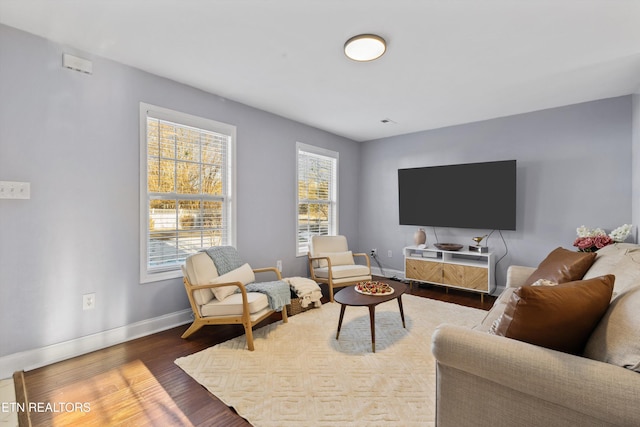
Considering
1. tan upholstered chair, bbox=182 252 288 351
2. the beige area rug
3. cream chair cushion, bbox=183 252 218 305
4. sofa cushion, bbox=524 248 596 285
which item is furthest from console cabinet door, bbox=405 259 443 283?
cream chair cushion, bbox=183 252 218 305

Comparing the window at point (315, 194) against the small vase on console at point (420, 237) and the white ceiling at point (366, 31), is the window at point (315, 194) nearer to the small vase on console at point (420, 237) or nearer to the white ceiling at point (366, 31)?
the white ceiling at point (366, 31)

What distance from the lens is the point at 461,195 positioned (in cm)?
442

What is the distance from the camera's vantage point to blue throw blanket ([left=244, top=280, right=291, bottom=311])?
9.32 feet

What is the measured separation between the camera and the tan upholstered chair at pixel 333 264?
12.8 ft

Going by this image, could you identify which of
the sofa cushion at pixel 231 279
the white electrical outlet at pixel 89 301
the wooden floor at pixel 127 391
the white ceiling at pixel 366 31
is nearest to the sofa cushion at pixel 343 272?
the sofa cushion at pixel 231 279

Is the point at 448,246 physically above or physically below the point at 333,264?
→ above

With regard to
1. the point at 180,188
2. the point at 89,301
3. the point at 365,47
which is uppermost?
the point at 365,47

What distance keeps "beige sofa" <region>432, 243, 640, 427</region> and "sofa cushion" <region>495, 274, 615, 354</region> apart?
0.05 m

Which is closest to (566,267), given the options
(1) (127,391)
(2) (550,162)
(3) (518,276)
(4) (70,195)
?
(3) (518,276)

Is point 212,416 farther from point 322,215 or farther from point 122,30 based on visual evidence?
point 322,215

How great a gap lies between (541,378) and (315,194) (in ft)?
13.2

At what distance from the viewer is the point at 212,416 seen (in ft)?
5.72

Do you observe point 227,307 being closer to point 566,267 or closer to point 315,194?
point 315,194

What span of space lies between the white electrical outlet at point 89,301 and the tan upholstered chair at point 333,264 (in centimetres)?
238
